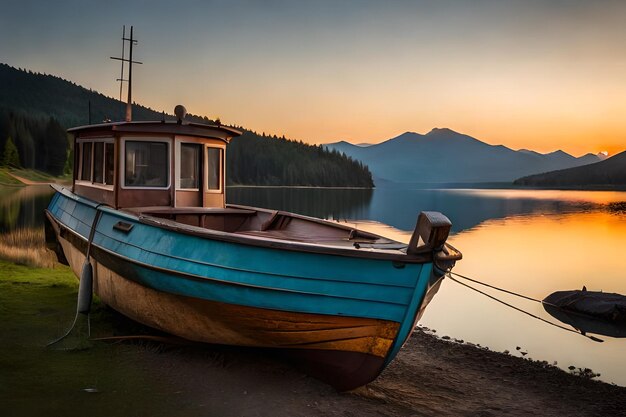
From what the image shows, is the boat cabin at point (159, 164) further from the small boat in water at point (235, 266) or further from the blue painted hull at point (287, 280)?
the blue painted hull at point (287, 280)

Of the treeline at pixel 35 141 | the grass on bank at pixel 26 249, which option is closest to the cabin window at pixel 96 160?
the grass on bank at pixel 26 249

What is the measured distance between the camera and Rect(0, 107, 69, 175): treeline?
3809 inches

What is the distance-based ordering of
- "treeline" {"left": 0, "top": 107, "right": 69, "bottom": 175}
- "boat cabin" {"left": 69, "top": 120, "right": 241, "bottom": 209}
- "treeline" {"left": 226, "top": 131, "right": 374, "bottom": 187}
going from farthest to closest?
"treeline" {"left": 226, "top": 131, "right": 374, "bottom": 187} < "treeline" {"left": 0, "top": 107, "right": 69, "bottom": 175} < "boat cabin" {"left": 69, "top": 120, "right": 241, "bottom": 209}

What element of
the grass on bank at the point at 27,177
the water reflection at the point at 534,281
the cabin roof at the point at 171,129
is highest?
the cabin roof at the point at 171,129

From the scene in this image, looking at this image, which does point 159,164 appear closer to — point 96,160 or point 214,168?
point 214,168

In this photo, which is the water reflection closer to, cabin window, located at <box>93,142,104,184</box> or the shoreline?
the shoreline

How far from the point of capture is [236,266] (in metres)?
7.18

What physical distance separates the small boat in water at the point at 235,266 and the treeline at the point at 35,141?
315 ft

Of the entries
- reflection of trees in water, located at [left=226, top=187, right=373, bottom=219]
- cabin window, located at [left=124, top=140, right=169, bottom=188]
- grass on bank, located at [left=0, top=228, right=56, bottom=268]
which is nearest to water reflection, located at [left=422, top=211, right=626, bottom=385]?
cabin window, located at [left=124, top=140, right=169, bottom=188]

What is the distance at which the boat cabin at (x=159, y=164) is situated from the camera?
10.5 m

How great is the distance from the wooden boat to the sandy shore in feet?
1.34

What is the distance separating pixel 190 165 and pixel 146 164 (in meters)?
0.90

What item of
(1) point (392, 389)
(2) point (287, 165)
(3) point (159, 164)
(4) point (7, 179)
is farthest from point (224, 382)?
(2) point (287, 165)

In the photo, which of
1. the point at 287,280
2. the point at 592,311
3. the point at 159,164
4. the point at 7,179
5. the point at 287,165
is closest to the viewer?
the point at 287,280
